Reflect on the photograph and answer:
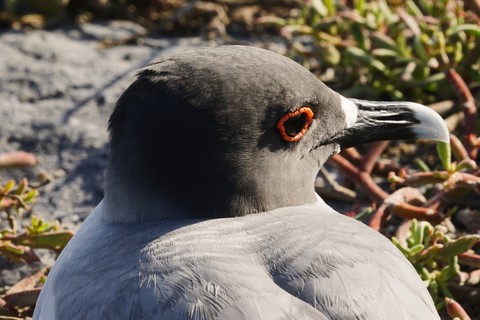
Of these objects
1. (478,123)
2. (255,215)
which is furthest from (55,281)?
(478,123)

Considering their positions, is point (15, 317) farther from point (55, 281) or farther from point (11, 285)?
point (55, 281)

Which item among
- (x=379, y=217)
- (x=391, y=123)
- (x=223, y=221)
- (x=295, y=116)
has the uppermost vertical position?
(x=295, y=116)

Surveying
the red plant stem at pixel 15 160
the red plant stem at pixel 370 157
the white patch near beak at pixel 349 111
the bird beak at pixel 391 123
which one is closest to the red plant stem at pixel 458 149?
the red plant stem at pixel 370 157

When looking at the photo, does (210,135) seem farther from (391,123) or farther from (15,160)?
(15,160)

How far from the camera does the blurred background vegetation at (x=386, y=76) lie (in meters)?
3.78

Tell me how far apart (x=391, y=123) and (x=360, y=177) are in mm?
799

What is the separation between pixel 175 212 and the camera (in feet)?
10.1

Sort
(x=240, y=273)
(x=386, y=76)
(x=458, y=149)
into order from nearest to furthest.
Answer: (x=240, y=273) → (x=458, y=149) → (x=386, y=76)

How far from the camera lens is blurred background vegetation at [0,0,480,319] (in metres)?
3.78

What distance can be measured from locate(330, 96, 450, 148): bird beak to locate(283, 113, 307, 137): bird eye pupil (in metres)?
0.30

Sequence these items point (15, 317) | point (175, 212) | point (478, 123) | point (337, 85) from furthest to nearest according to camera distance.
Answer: point (337, 85) → point (478, 123) → point (15, 317) → point (175, 212)

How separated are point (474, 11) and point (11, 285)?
2.71 meters

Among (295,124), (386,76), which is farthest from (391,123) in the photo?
(386,76)

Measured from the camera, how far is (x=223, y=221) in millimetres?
3029
